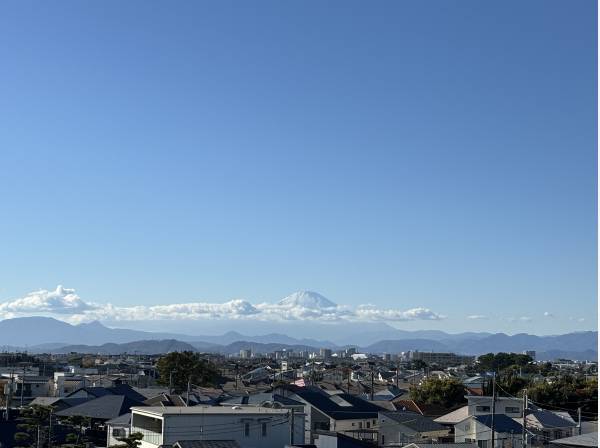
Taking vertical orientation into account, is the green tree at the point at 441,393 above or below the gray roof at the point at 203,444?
below

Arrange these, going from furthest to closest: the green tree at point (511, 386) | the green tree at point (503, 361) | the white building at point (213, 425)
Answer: the green tree at point (503, 361) < the green tree at point (511, 386) < the white building at point (213, 425)

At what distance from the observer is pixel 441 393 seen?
177 feet

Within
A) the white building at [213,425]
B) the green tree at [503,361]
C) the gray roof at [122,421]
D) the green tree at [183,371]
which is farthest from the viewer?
the green tree at [503,361]

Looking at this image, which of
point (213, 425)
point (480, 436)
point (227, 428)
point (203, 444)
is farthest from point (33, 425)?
point (480, 436)

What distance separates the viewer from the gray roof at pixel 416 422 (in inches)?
1544

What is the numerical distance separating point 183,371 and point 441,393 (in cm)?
2089

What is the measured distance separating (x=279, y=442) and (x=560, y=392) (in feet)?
88.4

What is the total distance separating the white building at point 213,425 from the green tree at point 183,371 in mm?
31532

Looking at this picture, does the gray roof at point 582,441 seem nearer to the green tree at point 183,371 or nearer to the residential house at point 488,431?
A: the residential house at point 488,431

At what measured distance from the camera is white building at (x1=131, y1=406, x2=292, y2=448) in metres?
29.3

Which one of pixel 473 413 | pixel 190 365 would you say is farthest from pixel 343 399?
pixel 190 365

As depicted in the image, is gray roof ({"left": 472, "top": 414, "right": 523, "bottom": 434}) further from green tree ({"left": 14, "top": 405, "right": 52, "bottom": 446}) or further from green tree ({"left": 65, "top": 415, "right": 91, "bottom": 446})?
green tree ({"left": 14, "top": 405, "right": 52, "bottom": 446})

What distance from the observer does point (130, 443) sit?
2506 centimetres

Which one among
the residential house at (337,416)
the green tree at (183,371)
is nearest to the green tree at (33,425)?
the residential house at (337,416)
